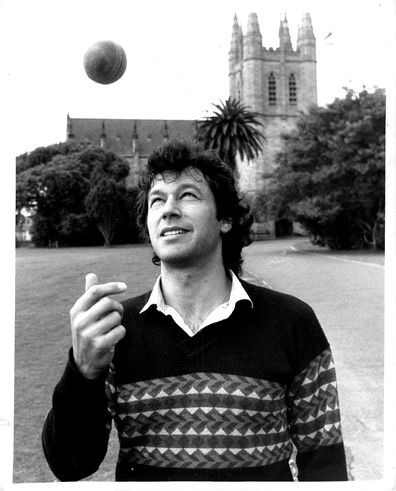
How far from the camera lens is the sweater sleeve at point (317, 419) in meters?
1.35

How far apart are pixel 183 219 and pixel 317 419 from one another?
2.12ft

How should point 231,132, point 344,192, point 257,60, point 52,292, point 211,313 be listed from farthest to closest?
point 344,192
point 257,60
point 52,292
point 231,132
point 211,313

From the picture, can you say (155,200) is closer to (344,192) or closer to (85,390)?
(85,390)

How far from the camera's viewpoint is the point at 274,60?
2523 mm

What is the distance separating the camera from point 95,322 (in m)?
1.11

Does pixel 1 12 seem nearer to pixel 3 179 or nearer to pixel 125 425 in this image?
pixel 3 179

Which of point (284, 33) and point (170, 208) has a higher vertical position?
point (284, 33)

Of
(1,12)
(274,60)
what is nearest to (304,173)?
(274,60)

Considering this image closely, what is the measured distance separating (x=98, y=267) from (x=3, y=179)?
547 mm

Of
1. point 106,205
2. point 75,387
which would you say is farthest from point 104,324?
point 106,205

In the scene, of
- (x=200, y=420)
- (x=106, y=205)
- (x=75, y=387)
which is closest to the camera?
(x=75, y=387)

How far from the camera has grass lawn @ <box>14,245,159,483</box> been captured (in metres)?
1.86

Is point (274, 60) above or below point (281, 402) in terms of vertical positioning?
above

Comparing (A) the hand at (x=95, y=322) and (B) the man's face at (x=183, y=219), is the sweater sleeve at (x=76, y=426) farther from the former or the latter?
(B) the man's face at (x=183, y=219)
